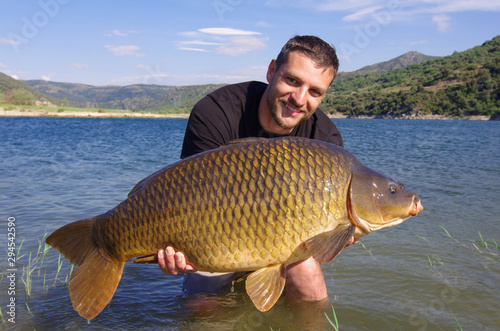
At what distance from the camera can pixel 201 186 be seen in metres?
2.12

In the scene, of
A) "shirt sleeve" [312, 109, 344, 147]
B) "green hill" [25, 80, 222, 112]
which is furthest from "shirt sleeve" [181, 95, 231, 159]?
"green hill" [25, 80, 222, 112]

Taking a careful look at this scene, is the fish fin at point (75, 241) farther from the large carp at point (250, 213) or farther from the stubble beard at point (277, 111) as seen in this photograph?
the stubble beard at point (277, 111)

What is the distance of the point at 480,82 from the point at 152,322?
79.2 meters

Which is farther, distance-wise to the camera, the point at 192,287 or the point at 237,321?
the point at 192,287

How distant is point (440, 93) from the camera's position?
7300cm

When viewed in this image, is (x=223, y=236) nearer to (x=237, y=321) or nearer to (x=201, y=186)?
(x=201, y=186)

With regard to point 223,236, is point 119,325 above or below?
below

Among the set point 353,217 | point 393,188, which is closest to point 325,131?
point 393,188

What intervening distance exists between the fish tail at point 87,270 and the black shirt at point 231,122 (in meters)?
0.97

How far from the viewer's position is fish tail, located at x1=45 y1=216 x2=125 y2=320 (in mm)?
2270

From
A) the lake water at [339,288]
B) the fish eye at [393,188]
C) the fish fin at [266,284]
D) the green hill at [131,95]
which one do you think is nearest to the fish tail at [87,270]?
the lake water at [339,288]

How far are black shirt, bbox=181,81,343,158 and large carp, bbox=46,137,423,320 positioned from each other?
72 cm

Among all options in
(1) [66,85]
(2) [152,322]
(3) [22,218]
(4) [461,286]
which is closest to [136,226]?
(2) [152,322]

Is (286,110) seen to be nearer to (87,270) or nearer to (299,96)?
(299,96)
